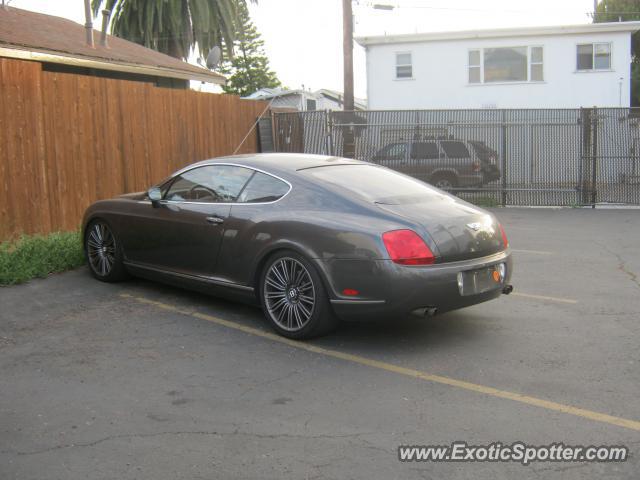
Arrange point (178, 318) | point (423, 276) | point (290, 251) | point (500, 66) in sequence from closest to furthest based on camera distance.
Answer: point (423, 276), point (290, 251), point (178, 318), point (500, 66)

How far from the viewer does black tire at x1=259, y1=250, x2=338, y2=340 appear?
5.66 m

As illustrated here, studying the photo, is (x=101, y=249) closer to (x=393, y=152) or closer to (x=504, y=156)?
(x=393, y=152)

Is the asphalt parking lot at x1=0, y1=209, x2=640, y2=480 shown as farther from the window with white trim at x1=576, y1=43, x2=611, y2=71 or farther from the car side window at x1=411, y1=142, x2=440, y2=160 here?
the window with white trim at x1=576, y1=43, x2=611, y2=71

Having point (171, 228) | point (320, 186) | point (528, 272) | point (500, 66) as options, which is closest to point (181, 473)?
point (320, 186)

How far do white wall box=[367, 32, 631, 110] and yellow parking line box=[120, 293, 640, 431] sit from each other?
21810 millimetres

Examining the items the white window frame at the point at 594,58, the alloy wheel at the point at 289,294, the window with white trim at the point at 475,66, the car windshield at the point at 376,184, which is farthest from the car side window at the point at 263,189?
the white window frame at the point at 594,58

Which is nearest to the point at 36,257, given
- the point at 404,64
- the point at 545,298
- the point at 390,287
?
the point at 390,287

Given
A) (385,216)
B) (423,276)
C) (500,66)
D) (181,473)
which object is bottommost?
(181,473)

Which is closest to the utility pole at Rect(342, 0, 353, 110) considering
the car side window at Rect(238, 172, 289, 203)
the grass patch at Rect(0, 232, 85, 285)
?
the grass patch at Rect(0, 232, 85, 285)

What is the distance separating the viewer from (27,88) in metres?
9.40

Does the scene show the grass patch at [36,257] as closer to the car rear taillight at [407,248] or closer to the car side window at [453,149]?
the car rear taillight at [407,248]

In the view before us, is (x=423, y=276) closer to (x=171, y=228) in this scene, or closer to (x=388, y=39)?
(x=171, y=228)

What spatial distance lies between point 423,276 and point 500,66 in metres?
22.9

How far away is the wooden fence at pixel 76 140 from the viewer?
362 inches
